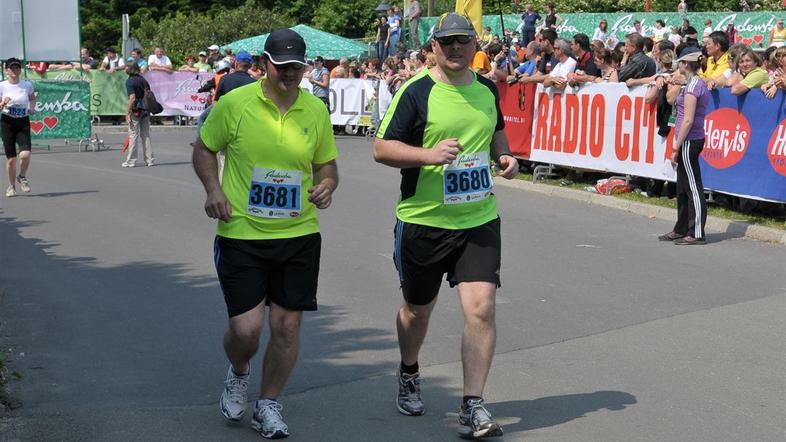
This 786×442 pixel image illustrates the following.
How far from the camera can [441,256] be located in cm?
579

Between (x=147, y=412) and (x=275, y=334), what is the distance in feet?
2.85

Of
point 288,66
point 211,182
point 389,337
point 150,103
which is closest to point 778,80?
point 389,337

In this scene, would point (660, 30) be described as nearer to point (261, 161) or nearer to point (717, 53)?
point (717, 53)

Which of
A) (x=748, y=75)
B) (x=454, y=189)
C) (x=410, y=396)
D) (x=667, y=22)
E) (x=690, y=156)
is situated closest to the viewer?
(x=454, y=189)

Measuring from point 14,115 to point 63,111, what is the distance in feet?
29.3

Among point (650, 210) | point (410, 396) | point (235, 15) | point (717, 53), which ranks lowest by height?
point (650, 210)

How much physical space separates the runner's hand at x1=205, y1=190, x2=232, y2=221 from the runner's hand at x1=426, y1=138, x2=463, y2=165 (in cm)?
96

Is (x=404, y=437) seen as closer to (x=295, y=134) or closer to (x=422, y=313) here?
(x=422, y=313)

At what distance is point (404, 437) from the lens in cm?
564

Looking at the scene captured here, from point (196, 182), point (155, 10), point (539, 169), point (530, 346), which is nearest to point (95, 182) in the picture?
point (196, 182)

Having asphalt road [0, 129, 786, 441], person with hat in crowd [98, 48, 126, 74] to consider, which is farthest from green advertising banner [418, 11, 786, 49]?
asphalt road [0, 129, 786, 441]

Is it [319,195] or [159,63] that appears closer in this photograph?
[319,195]

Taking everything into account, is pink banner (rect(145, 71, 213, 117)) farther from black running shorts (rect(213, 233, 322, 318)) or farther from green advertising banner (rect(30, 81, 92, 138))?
black running shorts (rect(213, 233, 322, 318))

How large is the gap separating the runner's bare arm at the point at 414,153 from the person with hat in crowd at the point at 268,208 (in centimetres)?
32
